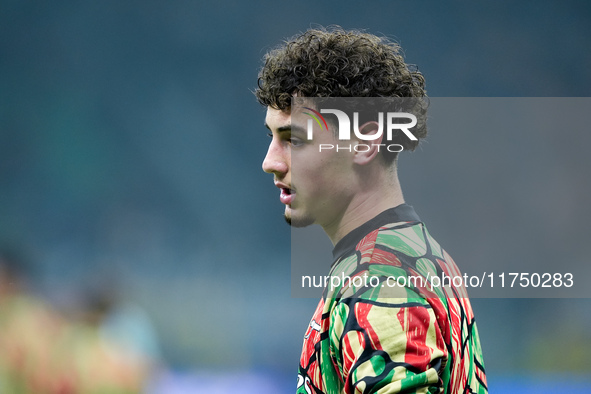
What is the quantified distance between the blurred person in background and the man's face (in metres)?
2.49

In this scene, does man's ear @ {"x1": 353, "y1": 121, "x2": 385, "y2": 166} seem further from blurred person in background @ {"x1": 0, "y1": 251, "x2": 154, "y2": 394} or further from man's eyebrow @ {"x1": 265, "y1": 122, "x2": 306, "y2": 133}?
blurred person in background @ {"x1": 0, "y1": 251, "x2": 154, "y2": 394}

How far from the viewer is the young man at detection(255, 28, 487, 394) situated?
724 mm

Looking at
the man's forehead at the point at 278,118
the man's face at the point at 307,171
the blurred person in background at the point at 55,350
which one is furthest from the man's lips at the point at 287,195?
the blurred person in background at the point at 55,350

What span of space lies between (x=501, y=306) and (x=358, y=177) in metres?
2.72

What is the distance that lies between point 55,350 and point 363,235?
9.19 ft

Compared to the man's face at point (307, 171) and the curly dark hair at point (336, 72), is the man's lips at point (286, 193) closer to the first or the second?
the man's face at point (307, 171)

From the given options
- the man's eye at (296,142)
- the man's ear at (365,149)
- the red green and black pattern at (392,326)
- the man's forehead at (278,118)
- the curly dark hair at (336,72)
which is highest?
the curly dark hair at (336,72)

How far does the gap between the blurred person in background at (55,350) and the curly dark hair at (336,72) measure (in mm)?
2523

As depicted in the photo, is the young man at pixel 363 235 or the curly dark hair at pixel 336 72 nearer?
the young man at pixel 363 235

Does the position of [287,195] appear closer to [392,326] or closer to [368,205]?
[368,205]

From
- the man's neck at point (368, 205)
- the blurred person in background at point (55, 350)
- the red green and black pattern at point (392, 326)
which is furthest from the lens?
the blurred person in background at point (55, 350)

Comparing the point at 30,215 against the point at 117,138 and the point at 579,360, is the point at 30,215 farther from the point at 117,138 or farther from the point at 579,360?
the point at 579,360

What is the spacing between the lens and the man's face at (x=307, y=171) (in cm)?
95

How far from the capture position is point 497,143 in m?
1.74
